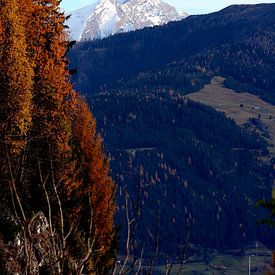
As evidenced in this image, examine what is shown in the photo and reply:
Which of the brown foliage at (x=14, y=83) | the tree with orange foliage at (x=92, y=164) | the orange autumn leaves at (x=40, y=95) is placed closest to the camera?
the brown foliage at (x=14, y=83)

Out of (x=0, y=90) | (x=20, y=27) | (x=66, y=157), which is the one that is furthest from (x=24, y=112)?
(x=66, y=157)

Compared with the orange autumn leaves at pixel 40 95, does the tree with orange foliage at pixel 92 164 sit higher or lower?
lower

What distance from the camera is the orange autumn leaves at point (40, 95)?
40094mm

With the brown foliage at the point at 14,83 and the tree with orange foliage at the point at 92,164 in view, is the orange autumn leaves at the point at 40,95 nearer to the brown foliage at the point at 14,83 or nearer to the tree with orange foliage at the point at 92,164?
the brown foliage at the point at 14,83

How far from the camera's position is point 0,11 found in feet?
136

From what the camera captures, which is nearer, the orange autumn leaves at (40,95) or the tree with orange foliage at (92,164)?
the orange autumn leaves at (40,95)

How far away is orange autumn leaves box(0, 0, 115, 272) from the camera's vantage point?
40.1m

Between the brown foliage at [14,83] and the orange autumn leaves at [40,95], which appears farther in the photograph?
the orange autumn leaves at [40,95]

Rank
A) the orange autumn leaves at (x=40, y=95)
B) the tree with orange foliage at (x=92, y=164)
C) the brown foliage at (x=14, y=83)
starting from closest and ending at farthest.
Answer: the brown foliage at (x=14, y=83) → the orange autumn leaves at (x=40, y=95) → the tree with orange foliage at (x=92, y=164)

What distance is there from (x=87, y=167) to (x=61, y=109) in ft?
37.6

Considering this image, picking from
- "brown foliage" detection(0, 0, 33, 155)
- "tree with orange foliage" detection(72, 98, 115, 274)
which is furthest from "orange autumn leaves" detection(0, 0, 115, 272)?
"tree with orange foliage" detection(72, 98, 115, 274)

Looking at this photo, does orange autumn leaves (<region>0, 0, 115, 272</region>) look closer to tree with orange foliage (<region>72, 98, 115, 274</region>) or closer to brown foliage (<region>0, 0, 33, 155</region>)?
brown foliage (<region>0, 0, 33, 155</region>)

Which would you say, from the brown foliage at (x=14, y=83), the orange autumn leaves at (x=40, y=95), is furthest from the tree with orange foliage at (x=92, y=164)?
the brown foliage at (x=14, y=83)

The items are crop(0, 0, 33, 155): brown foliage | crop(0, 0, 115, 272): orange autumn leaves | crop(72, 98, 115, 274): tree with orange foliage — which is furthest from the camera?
crop(72, 98, 115, 274): tree with orange foliage
